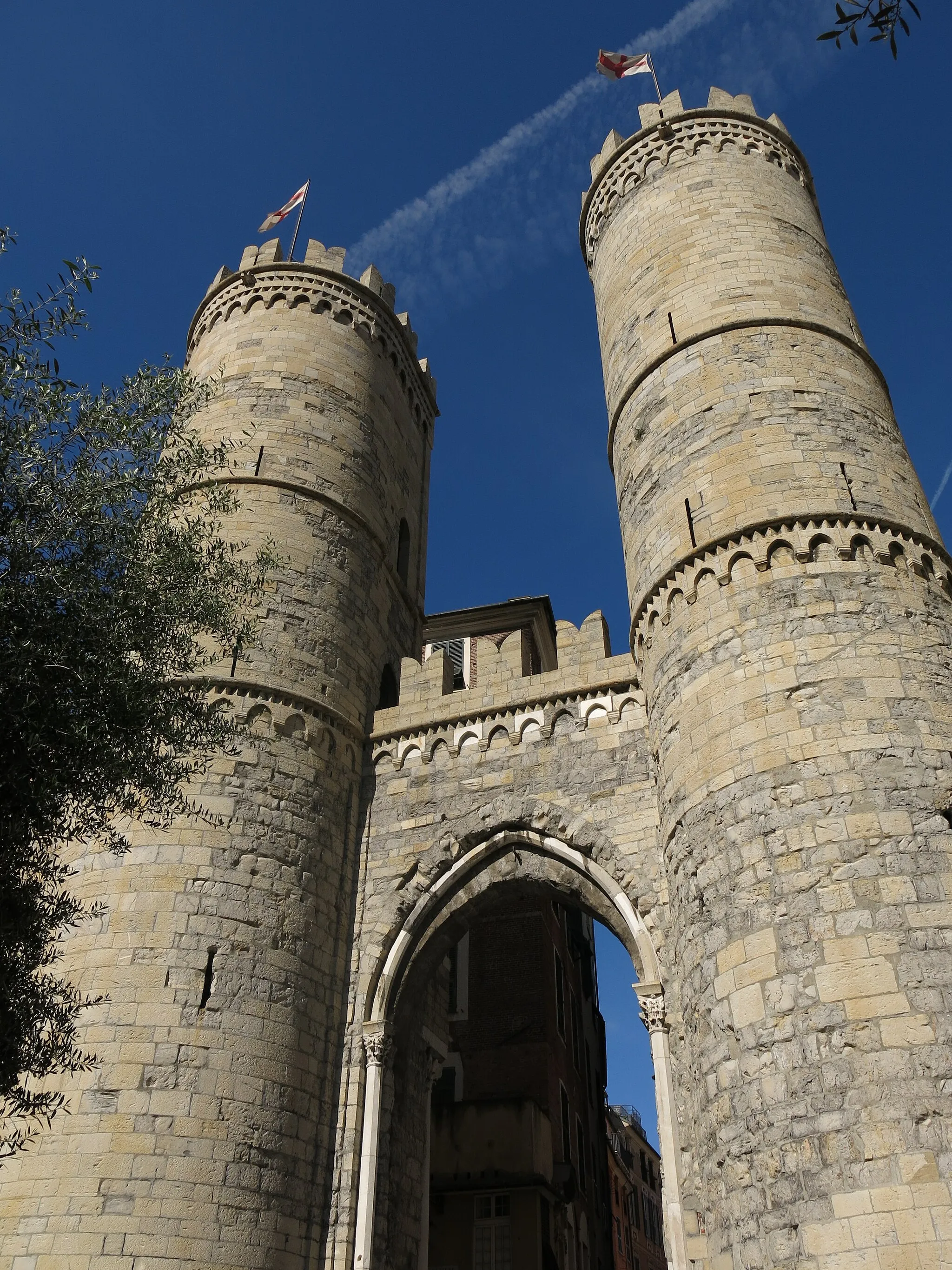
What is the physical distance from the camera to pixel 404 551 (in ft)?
55.6

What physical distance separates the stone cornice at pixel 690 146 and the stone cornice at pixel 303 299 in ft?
12.5

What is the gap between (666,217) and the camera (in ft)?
47.1

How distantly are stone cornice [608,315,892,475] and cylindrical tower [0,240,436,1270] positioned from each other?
4.65 m

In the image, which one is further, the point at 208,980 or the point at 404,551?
the point at 404,551

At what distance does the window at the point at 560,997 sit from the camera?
21016 millimetres

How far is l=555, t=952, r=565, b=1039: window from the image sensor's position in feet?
68.9

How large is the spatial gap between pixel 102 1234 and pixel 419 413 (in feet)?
45.3

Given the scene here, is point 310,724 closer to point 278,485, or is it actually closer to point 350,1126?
point 278,485

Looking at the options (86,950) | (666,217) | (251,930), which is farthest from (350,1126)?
(666,217)

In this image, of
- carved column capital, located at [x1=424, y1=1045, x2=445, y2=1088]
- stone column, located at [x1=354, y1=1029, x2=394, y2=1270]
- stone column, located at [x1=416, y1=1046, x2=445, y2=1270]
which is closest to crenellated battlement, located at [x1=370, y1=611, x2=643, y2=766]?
stone column, located at [x1=354, y1=1029, x2=394, y2=1270]

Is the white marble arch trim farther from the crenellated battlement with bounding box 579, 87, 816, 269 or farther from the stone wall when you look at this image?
the crenellated battlement with bounding box 579, 87, 816, 269

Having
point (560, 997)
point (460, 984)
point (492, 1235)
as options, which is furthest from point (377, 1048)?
point (560, 997)

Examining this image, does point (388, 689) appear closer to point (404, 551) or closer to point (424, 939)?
point (404, 551)

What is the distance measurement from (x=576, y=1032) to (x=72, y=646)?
19.7 m
